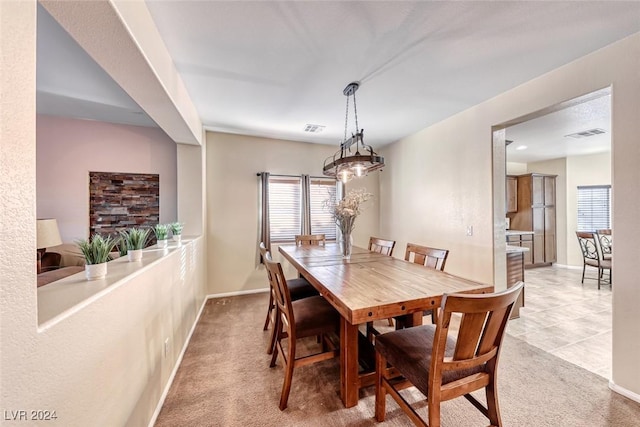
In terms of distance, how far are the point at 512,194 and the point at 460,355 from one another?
19.7 feet

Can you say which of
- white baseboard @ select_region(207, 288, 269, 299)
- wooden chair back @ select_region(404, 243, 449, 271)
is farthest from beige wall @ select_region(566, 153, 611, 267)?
white baseboard @ select_region(207, 288, 269, 299)

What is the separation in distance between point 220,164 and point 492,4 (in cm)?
362

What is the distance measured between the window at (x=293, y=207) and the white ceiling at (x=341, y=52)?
1449 mm

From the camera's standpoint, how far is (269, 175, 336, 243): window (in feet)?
13.8

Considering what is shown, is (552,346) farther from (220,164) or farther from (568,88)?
(220,164)

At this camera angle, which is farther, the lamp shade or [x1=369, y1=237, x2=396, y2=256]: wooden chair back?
[x1=369, y1=237, x2=396, y2=256]: wooden chair back

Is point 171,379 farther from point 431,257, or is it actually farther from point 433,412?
point 431,257

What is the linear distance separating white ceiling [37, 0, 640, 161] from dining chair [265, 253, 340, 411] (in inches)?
65.2

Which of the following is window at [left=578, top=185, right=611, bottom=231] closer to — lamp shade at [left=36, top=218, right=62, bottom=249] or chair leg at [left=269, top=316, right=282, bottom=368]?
chair leg at [left=269, top=316, right=282, bottom=368]

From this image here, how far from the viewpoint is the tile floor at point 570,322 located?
226cm

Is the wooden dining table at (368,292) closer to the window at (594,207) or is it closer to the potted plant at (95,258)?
the potted plant at (95,258)

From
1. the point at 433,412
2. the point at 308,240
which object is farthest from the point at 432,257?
the point at 308,240

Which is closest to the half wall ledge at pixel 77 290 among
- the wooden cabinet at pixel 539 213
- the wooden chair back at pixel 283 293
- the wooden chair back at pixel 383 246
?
the wooden chair back at pixel 283 293

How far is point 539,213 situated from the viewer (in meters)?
5.51
